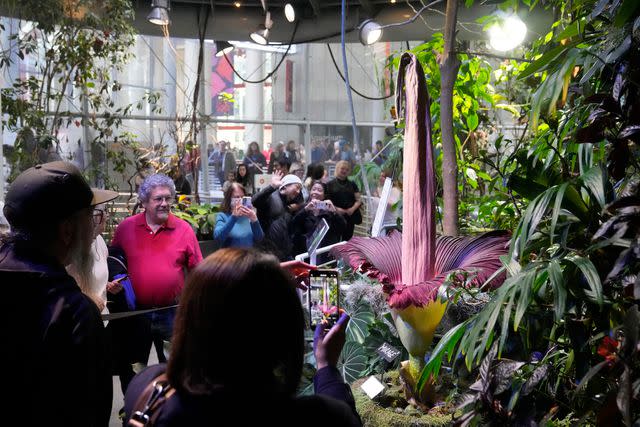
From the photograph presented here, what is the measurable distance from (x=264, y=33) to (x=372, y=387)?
14.6 ft

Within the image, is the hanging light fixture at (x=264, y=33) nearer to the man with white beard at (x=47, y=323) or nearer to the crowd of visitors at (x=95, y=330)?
the crowd of visitors at (x=95, y=330)

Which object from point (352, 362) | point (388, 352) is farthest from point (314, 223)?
point (388, 352)

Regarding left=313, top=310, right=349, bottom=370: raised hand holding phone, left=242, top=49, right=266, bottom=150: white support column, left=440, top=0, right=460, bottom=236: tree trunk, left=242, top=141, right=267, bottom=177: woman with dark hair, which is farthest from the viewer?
left=242, top=49, right=266, bottom=150: white support column

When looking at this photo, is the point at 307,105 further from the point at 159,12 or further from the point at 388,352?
the point at 388,352

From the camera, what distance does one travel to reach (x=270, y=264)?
1.07 metres

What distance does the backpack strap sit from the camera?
106 cm

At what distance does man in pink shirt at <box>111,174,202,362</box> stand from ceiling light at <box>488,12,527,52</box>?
2.03 meters

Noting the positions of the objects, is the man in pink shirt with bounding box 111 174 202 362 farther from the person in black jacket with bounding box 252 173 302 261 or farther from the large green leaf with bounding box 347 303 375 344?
the person in black jacket with bounding box 252 173 302 261

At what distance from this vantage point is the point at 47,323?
4.29ft

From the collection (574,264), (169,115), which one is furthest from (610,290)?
(169,115)

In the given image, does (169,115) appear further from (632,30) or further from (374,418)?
(632,30)

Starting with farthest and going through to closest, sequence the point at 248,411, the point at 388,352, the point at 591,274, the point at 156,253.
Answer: the point at 156,253, the point at 388,352, the point at 591,274, the point at 248,411

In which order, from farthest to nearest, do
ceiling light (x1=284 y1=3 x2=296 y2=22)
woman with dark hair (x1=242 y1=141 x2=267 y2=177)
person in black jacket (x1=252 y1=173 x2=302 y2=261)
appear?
1. woman with dark hair (x1=242 y1=141 x2=267 y2=177)
2. ceiling light (x1=284 y1=3 x2=296 y2=22)
3. person in black jacket (x1=252 y1=173 x2=302 y2=261)

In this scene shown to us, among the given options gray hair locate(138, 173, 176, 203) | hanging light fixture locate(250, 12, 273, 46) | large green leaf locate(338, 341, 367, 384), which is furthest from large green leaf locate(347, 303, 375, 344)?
hanging light fixture locate(250, 12, 273, 46)
